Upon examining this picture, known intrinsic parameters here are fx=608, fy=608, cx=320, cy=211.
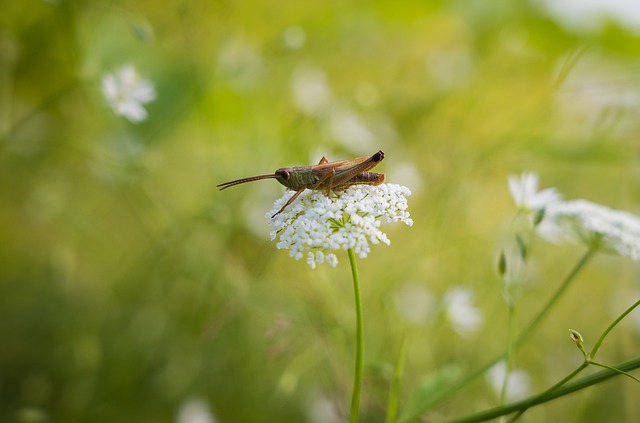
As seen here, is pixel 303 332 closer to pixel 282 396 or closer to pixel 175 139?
pixel 282 396

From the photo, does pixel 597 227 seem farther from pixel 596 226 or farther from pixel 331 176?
pixel 331 176

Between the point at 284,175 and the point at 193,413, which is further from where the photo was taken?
the point at 193,413

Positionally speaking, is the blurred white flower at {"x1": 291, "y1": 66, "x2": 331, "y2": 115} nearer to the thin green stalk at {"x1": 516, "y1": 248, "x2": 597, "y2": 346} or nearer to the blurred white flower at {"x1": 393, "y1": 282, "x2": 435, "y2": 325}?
the blurred white flower at {"x1": 393, "y1": 282, "x2": 435, "y2": 325}

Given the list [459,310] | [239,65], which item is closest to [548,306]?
[459,310]

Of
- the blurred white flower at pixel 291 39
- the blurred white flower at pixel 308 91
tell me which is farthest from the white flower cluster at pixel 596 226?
the blurred white flower at pixel 308 91

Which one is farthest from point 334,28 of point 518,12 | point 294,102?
point 518,12

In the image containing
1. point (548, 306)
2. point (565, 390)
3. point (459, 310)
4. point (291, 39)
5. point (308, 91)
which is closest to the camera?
point (565, 390)

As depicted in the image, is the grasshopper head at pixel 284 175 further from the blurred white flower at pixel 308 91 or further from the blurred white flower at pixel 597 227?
the blurred white flower at pixel 308 91
